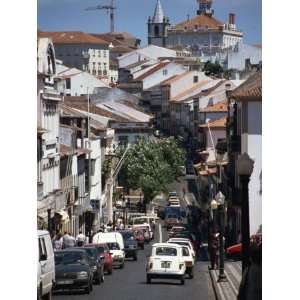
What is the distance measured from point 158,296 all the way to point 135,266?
105 centimetres

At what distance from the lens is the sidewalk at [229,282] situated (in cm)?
664

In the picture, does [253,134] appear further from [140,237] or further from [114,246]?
[114,246]

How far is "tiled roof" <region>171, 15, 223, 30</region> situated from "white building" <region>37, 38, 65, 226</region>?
62 centimetres

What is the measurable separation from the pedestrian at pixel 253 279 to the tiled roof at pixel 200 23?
3.18ft

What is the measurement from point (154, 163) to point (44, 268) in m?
0.81

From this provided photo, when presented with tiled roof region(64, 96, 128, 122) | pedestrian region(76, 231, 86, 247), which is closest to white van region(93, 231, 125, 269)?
pedestrian region(76, 231, 86, 247)

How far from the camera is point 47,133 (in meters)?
7.23

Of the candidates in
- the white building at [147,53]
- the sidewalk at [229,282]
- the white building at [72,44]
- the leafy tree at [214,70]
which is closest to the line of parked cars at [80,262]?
the sidewalk at [229,282]

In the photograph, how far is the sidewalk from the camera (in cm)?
664

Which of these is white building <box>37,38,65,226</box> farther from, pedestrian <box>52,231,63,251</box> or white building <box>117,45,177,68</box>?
white building <box>117,45,177,68</box>

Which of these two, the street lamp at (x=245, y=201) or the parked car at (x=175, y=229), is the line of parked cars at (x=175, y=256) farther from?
the street lamp at (x=245, y=201)

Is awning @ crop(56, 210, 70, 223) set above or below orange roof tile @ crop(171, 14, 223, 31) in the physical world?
below

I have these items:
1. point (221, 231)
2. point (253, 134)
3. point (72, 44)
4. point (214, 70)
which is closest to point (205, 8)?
point (72, 44)
